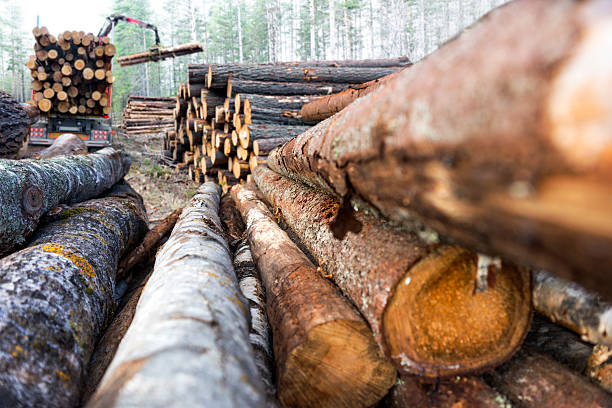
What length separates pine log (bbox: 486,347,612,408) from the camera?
1.33m

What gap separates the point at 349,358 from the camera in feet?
4.86

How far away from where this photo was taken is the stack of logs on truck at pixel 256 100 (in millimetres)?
5988

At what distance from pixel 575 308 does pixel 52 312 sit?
8.47 ft

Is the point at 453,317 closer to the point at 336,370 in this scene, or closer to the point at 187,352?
the point at 336,370

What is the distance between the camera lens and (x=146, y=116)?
17.3 metres

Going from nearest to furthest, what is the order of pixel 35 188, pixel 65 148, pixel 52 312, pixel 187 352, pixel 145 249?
pixel 187 352 < pixel 52 312 < pixel 35 188 < pixel 145 249 < pixel 65 148

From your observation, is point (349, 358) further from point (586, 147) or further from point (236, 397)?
point (586, 147)

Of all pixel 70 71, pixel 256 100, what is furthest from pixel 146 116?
pixel 256 100

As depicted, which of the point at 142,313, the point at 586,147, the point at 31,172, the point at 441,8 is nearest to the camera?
the point at 586,147

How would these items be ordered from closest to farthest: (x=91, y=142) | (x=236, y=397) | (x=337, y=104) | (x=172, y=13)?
(x=236, y=397) < (x=337, y=104) < (x=91, y=142) < (x=172, y=13)

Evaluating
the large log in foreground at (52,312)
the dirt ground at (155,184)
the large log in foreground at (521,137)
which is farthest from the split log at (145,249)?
the large log in foreground at (521,137)

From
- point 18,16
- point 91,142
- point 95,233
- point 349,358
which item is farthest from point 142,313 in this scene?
point 18,16

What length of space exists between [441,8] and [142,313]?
4880 cm

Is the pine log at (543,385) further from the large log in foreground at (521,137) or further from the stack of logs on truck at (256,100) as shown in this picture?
the stack of logs on truck at (256,100)
